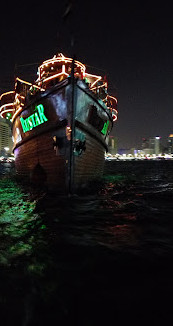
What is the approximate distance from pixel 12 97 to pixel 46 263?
13040mm

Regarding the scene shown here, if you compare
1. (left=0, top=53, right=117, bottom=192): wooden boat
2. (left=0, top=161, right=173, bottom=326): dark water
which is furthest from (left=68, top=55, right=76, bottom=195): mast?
(left=0, top=161, right=173, bottom=326): dark water

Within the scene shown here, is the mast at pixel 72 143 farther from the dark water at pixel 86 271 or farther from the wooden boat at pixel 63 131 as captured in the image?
the dark water at pixel 86 271

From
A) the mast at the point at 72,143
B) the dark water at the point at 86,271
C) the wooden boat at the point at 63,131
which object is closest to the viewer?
the dark water at the point at 86,271

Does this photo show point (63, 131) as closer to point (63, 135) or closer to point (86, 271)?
point (63, 135)

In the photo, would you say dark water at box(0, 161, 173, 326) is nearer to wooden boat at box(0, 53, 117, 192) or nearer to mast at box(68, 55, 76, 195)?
mast at box(68, 55, 76, 195)

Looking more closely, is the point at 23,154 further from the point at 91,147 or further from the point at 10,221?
the point at 10,221

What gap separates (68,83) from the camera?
6738mm

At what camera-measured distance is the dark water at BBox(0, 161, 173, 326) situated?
1721 millimetres

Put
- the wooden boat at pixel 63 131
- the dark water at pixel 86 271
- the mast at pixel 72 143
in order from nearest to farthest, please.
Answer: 1. the dark water at pixel 86 271
2. the mast at pixel 72 143
3. the wooden boat at pixel 63 131

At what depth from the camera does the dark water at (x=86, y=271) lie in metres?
1.72

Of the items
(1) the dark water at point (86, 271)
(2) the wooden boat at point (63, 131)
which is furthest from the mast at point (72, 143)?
(1) the dark water at point (86, 271)

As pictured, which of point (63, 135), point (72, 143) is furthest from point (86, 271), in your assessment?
point (63, 135)

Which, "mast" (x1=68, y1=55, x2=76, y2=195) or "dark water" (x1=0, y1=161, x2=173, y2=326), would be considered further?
"mast" (x1=68, y1=55, x2=76, y2=195)

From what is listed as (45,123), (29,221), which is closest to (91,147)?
(45,123)
